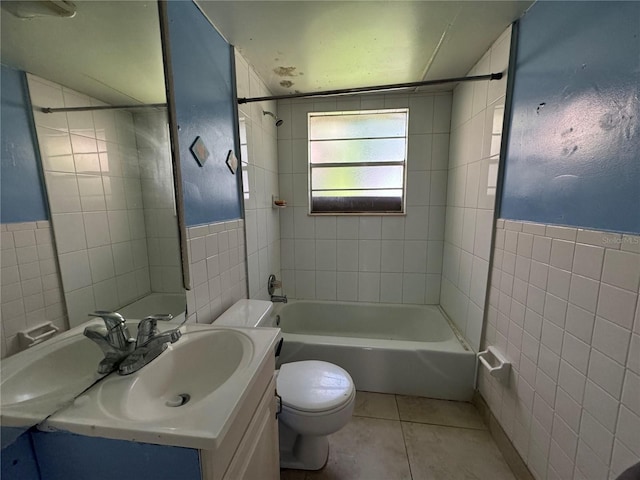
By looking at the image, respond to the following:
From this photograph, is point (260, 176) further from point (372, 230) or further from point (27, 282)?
point (27, 282)

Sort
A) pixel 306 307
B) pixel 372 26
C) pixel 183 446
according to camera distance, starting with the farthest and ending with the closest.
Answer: pixel 306 307 → pixel 372 26 → pixel 183 446

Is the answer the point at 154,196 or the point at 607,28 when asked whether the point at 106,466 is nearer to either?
the point at 154,196

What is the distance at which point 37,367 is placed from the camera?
590 millimetres

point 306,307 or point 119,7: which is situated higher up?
point 119,7

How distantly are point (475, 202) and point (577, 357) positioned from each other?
39.7 inches

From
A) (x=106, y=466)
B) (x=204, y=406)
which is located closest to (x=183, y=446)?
(x=204, y=406)

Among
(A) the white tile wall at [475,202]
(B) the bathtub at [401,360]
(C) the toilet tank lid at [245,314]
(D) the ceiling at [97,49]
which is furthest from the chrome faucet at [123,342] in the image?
(A) the white tile wall at [475,202]

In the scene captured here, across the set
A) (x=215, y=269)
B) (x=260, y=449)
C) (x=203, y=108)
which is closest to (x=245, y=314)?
(x=215, y=269)

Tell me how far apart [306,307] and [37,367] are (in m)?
1.97

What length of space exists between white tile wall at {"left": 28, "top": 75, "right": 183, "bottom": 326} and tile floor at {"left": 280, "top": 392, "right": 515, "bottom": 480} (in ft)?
3.95

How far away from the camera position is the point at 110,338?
2.37ft

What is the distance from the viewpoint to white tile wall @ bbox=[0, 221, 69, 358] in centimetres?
52

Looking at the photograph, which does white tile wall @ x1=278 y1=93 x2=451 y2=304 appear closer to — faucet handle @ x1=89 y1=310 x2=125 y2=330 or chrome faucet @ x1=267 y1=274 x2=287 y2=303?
chrome faucet @ x1=267 y1=274 x2=287 y2=303

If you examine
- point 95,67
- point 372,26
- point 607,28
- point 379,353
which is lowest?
point 379,353
